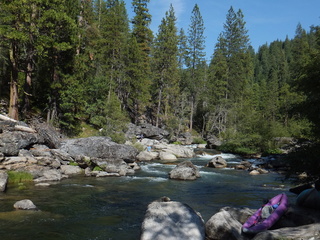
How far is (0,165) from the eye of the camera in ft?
45.3

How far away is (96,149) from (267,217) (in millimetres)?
14717

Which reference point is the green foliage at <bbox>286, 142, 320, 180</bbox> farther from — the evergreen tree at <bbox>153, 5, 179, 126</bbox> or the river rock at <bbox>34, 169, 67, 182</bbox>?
the evergreen tree at <bbox>153, 5, 179, 126</bbox>

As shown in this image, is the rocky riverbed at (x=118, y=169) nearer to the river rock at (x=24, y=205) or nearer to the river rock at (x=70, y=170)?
the river rock at (x=70, y=170)

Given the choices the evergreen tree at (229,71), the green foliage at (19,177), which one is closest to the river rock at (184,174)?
the green foliage at (19,177)

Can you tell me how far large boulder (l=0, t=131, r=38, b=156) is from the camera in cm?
1473

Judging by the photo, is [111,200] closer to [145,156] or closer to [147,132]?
[145,156]

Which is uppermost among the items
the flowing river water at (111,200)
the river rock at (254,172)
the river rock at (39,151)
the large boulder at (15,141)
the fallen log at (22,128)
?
the fallen log at (22,128)

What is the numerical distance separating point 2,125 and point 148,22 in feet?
127

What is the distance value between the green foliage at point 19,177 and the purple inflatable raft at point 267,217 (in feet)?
36.5

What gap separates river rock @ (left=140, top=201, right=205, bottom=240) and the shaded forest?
543 cm

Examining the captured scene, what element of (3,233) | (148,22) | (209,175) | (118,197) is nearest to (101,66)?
(148,22)

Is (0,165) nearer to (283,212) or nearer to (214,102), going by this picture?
(283,212)

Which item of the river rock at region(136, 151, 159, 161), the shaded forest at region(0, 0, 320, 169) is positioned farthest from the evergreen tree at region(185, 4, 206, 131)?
the river rock at region(136, 151, 159, 161)

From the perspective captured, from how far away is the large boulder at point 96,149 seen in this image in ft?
62.6
